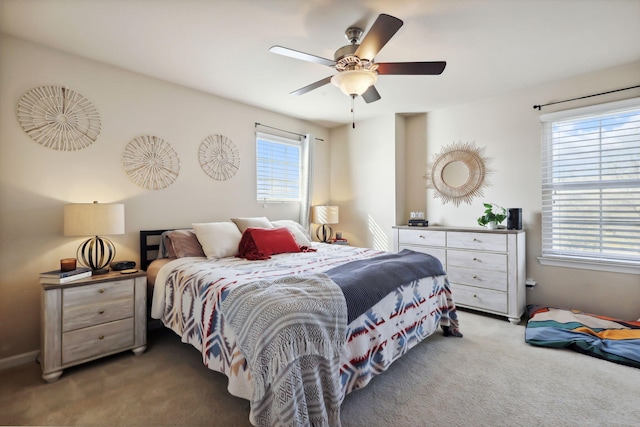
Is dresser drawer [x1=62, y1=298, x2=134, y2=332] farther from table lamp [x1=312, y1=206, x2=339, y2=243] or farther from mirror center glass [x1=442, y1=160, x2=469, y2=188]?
mirror center glass [x1=442, y1=160, x2=469, y2=188]

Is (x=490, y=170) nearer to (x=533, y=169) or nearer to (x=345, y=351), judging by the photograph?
(x=533, y=169)

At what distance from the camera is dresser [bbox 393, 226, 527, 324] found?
3.10m

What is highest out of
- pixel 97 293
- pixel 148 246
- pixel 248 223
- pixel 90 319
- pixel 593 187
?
pixel 593 187

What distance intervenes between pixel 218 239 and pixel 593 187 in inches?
155

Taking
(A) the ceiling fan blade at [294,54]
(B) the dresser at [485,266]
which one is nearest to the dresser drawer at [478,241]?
(B) the dresser at [485,266]

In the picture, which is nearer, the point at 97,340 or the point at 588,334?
the point at 97,340

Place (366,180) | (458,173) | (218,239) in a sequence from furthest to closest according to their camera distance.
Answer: (366,180) < (458,173) < (218,239)

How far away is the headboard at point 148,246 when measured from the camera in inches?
115

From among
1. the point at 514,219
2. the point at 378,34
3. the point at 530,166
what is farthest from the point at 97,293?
the point at 530,166

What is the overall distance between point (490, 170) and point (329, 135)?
2.59 m

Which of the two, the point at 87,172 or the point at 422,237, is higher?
the point at 87,172

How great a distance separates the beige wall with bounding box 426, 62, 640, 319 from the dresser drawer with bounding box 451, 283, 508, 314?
21.5 inches

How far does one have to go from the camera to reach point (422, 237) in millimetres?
3775

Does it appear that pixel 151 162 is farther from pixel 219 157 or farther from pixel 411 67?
pixel 411 67
